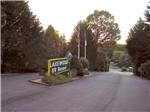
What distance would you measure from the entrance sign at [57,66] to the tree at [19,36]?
26.9 feet

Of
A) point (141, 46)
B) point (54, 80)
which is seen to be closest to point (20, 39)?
point (54, 80)

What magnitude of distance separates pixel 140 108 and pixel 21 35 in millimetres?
24042

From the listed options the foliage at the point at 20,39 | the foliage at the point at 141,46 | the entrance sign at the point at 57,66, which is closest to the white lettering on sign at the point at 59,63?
the entrance sign at the point at 57,66

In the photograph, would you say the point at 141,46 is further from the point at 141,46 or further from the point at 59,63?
the point at 59,63

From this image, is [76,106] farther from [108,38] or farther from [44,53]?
[108,38]

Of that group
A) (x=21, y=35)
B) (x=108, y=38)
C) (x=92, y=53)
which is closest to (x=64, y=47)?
(x=92, y=53)

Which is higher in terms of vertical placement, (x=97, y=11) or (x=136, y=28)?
(x=97, y=11)

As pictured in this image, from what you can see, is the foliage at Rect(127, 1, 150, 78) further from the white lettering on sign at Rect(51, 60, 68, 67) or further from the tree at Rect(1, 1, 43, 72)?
the white lettering on sign at Rect(51, 60, 68, 67)

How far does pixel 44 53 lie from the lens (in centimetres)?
4066

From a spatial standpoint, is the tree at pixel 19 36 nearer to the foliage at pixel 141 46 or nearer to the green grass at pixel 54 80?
the green grass at pixel 54 80

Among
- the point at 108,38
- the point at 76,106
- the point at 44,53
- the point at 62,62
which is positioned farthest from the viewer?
the point at 108,38

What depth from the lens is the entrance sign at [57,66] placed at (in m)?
24.4

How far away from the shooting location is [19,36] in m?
34.9

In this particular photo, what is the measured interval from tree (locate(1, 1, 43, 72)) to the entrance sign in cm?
821
